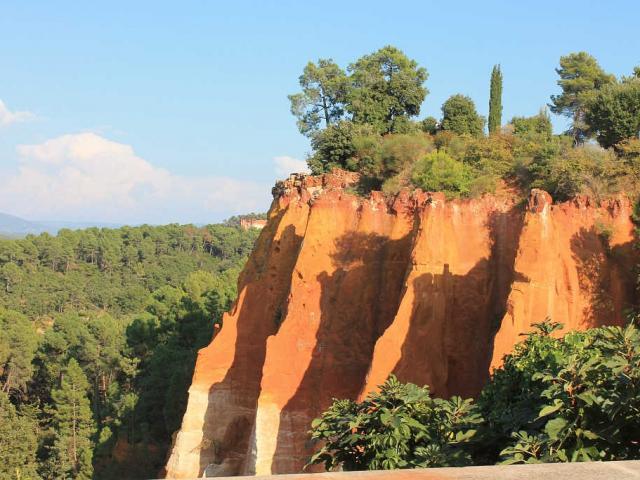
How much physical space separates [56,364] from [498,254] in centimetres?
3851

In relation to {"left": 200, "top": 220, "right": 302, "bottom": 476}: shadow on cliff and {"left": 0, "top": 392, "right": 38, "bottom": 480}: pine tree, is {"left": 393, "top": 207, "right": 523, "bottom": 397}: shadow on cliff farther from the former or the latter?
{"left": 0, "top": 392, "right": 38, "bottom": 480}: pine tree

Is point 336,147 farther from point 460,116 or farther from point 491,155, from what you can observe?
point 491,155

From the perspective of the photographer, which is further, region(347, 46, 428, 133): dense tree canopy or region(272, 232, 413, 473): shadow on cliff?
region(347, 46, 428, 133): dense tree canopy

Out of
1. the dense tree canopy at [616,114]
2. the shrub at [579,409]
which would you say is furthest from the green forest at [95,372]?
the dense tree canopy at [616,114]

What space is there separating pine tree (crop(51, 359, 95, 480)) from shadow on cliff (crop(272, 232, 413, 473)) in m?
22.2

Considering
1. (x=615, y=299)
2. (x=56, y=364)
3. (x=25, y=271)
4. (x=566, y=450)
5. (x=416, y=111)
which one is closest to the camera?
(x=566, y=450)

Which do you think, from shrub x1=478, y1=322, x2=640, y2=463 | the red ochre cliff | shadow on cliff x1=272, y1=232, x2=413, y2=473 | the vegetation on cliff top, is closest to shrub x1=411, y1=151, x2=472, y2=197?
the vegetation on cliff top

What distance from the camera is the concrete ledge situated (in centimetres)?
483

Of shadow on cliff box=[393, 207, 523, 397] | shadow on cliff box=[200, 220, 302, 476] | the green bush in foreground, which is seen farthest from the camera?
shadow on cliff box=[200, 220, 302, 476]

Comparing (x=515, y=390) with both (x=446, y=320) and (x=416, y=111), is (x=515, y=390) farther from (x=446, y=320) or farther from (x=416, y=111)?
(x=416, y=111)

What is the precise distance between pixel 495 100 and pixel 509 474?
33297 millimetres

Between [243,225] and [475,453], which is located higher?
[243,225]

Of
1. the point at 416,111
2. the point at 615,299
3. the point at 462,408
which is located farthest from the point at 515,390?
the point at 416,111

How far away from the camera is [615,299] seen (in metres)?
16.4
